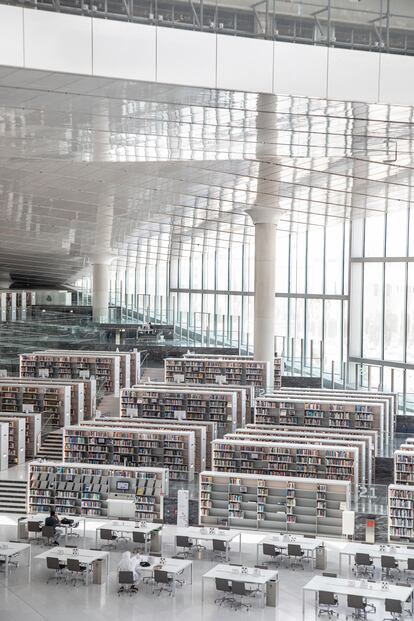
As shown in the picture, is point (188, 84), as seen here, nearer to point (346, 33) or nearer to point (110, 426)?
point (346, 33)

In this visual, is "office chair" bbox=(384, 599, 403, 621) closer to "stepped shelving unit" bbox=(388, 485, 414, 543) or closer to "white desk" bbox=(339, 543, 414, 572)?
"white desk" bbox=(339, 543, 414, 572)

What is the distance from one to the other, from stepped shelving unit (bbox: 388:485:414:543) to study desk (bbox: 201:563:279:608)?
12.4 ft

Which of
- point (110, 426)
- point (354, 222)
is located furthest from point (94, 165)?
point (354, 222)

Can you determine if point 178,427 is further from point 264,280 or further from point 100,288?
point 100,288

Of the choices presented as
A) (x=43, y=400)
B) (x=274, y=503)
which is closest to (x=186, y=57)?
(x=274, y=503)

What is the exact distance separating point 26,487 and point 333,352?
21.3 m

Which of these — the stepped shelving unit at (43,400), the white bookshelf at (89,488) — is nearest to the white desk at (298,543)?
→ the white bookshelf at (89,488)

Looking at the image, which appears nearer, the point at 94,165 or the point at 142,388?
the point at 94,165

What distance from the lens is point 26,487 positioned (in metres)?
20.7

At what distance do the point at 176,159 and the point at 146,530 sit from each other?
759 cm

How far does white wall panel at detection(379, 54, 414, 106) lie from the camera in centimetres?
1266

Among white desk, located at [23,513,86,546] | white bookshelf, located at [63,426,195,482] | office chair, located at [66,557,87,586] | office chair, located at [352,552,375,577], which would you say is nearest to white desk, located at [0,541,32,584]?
office chair, located at [66,557,87,586]

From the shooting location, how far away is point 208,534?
17094 millimetres

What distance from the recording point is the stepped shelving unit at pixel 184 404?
82.1 feet
